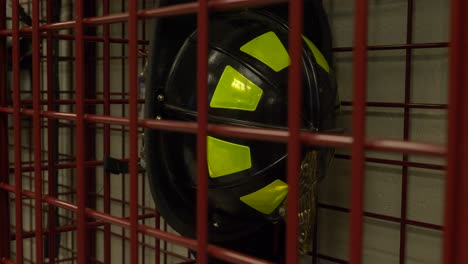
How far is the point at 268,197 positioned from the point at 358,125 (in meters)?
0.47

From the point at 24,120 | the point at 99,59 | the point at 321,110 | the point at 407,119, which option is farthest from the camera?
the point at 24,120

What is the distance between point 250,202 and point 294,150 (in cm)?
43

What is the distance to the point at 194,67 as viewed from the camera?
2.96 ft

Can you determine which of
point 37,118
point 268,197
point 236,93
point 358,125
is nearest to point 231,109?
point 236,93

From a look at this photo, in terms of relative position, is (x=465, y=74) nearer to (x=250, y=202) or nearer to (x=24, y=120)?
(x=250, y=202)

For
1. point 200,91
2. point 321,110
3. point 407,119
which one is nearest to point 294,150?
point 200,91

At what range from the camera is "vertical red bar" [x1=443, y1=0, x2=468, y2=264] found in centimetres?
38

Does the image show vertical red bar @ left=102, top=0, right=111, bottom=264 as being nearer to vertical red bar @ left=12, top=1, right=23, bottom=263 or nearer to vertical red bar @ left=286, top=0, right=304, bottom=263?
vertical red bar @ left=12, top=1, right=23, bottom=263

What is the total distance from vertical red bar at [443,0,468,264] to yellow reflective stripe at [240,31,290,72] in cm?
48

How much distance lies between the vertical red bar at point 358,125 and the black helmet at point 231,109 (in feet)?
1.27

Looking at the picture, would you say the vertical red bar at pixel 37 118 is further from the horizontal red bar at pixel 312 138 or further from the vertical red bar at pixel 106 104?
the vertical red bar at pixel 106 104

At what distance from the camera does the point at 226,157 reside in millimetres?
830

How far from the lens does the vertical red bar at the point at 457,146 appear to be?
0.38 metres

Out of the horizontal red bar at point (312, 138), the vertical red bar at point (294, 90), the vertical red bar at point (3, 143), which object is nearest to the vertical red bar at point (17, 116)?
the vertical red bar at point (3, 143)
